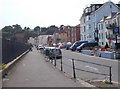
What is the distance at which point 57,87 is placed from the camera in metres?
14.7

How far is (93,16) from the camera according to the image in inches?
4345

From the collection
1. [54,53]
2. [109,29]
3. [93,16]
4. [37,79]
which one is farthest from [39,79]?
[93,16]

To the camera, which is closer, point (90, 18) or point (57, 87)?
point (57, 87)

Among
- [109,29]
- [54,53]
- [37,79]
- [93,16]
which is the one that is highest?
[93,16]

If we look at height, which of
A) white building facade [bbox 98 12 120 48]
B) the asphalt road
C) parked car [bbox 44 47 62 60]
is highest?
white building facade [bbox 98 12 120 48]

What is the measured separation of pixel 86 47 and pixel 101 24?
749 inches

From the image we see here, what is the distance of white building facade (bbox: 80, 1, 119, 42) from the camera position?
106 m

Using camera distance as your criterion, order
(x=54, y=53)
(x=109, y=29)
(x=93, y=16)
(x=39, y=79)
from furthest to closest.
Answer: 1. (x=93, y=16)
2. (x=109, y=29)
3. (x=54, y=53)
4. (x=39, y=79)

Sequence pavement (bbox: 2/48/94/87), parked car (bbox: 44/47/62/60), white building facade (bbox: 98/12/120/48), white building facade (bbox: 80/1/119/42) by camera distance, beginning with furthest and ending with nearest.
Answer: white building facade (bbox: 80/1/119/42), white building facade (bbox: 98/12/120/48), parked car (bbox: 44/47/62/60), pavement (bbox: 2/48/94/87)

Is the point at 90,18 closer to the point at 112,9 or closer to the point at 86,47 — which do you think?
the point at 112,9

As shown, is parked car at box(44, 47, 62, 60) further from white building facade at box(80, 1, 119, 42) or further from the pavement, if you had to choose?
white building facade at box(80, 1, 119, 42)

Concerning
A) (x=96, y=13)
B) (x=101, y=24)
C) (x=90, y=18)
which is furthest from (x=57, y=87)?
(x=90, y=18)

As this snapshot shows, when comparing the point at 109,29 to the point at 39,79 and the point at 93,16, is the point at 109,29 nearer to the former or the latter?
the point at 93,16

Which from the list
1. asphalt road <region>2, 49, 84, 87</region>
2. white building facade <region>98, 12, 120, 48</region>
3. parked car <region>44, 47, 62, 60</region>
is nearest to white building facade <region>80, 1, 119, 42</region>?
white building facade <region>98, 12, 120, 48</region>
